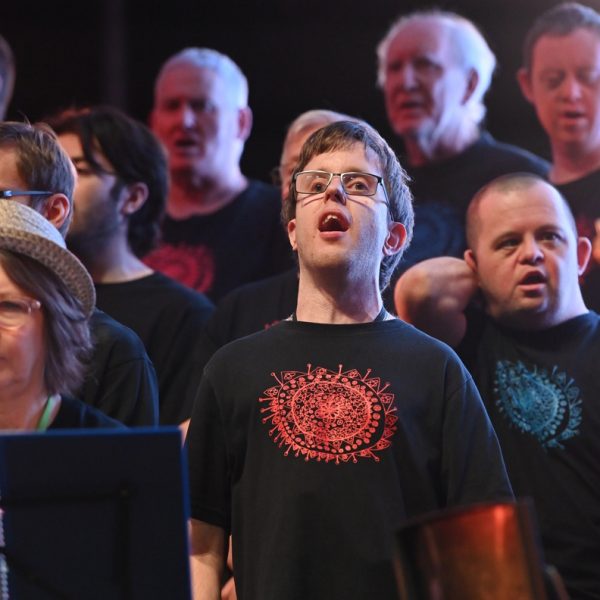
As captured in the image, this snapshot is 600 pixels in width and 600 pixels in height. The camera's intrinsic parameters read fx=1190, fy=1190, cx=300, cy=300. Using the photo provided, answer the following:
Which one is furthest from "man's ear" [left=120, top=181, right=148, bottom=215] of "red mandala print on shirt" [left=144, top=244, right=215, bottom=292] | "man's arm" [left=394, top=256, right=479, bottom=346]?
"man's arm" [left=394, top=256, right=479, bottom=346]

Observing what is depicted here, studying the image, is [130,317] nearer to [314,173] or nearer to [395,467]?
[314,173]

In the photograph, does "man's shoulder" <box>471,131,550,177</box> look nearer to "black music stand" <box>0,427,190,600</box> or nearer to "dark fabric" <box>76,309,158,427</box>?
"dark fabric" <box>76,309,158,427</box>

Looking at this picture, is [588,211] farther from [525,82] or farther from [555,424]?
[555,424]

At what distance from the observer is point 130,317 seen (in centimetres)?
404

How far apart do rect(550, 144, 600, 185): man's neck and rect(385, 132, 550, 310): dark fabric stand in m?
0.05

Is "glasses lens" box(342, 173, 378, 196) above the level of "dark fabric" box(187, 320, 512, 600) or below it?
above

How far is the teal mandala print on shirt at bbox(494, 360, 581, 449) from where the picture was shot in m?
3.60

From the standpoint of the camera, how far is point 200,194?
5.07 metres

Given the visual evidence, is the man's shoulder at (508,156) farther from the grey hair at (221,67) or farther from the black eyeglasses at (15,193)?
the black eyeglasses at (15,193)

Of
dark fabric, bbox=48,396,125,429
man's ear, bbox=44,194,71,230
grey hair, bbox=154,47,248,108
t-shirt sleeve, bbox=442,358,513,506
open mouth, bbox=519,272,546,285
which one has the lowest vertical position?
t-shirt sleeve, bbox=442,358,513,506

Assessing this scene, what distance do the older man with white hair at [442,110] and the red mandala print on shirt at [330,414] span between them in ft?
5.21

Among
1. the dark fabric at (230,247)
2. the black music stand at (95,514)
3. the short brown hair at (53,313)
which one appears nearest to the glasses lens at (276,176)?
the dark fabric at (230,247)

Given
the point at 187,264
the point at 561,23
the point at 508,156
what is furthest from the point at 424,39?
the point at 187,264

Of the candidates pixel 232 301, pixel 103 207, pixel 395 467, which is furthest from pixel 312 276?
pixel 103 207
